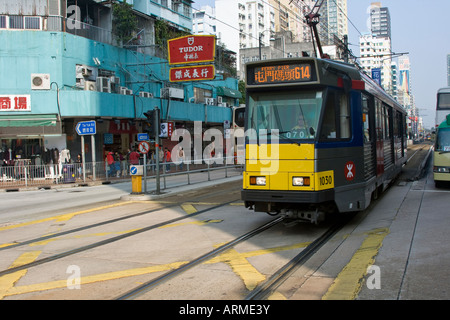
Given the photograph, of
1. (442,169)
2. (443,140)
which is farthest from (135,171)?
(443,140)

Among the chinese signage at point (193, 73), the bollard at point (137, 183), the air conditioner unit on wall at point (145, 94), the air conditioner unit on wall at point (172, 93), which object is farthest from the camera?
the air conditioner unit on wall at point (172, 93)

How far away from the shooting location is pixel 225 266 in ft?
21.3

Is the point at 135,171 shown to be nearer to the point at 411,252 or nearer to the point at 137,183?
the point at 137,183

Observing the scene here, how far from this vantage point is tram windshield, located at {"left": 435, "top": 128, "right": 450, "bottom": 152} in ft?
50.7

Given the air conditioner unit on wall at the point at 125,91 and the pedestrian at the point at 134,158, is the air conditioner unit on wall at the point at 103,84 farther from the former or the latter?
the pedestrian at the point at 134,158

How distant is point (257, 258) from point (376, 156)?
5.23m

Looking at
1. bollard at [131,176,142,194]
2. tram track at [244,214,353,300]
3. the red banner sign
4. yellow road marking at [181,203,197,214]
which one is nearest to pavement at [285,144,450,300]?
tram track at [244,214,353,300]

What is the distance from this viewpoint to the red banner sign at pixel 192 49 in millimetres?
22406

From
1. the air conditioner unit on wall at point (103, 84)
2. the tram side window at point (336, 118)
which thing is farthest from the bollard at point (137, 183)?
the air conditioner unit on wall at point (103, 84)

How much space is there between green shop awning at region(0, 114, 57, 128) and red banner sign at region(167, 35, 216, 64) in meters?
8.24

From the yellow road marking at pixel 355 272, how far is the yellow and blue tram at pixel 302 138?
1042 mm
